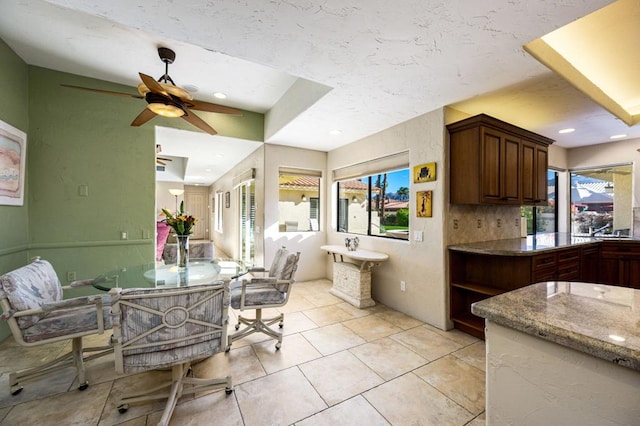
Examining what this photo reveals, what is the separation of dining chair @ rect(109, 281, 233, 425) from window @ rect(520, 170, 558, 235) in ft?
18.0

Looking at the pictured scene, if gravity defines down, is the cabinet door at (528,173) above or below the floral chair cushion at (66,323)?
above

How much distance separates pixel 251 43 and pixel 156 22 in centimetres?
60

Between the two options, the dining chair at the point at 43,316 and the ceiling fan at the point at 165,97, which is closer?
the dining chair at the point at 43,316

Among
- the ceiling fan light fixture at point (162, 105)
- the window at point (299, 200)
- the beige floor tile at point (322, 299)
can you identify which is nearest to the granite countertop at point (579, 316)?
the ceiling fan light fixture at point (162, 105)

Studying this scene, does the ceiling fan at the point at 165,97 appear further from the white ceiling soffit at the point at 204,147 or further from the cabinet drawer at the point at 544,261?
the cabinet drawer at the point at 544,261

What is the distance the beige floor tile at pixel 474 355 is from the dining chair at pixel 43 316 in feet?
9.86

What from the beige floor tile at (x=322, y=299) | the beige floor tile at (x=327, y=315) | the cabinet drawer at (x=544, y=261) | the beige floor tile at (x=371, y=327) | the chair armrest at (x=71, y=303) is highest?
the cabinet drawer at (x=544, y=261)

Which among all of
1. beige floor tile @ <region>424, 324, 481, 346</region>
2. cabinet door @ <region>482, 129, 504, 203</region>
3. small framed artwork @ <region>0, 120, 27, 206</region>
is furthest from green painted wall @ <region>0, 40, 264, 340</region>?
cabinet door @ <region>482, 129, 504, 203</region>

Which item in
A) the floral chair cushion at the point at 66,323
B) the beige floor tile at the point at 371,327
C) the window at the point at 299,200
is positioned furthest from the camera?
the window at the point at 299,200

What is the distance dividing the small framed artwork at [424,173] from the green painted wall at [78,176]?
3.47 metres

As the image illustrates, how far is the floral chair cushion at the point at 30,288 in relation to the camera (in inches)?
64.8

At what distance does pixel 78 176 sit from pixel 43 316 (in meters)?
1.96

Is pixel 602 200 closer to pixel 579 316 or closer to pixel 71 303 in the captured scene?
pixel 579 316

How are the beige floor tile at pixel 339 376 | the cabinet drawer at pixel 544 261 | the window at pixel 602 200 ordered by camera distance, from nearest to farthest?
the beige floor tile at pixel 339 376 < the cabinet drawer at pixel 544 261 < the window at pixel 602 200
